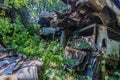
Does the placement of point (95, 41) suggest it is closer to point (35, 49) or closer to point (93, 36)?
point (93, 36)

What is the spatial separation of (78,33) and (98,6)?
2.39 m

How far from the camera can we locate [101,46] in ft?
25.7

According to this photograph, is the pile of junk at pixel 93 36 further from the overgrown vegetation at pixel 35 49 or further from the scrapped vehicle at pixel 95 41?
the overgrown vegetation at pixel 35 49

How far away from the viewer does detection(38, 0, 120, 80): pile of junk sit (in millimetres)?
7008

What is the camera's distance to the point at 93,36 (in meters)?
7.95

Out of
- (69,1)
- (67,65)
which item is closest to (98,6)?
(69,1)

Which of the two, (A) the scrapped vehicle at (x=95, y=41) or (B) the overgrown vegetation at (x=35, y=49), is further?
(A) the scrapped vehicle at (x=95, y=41)

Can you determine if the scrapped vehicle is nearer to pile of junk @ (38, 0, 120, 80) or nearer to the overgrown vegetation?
pile of junk @ (38, 0, 120, 80)

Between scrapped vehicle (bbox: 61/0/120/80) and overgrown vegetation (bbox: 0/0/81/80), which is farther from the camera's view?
scrapped vehicle (bbox: 61/0/120/80)

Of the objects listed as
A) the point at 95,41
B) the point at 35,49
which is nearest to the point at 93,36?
the point at 95,41

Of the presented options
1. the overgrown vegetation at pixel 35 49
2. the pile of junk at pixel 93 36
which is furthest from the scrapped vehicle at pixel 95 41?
the overgrown vegetation at pixel 35 49

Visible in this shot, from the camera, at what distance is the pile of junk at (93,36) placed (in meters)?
7.01

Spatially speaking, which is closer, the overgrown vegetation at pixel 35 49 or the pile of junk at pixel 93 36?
the overgrown vegetation at pixel 35 49

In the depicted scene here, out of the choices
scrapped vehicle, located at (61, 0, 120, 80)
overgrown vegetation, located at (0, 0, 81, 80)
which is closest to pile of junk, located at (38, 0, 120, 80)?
scrapped vehicle, located at (61, 0, 120, 80)
